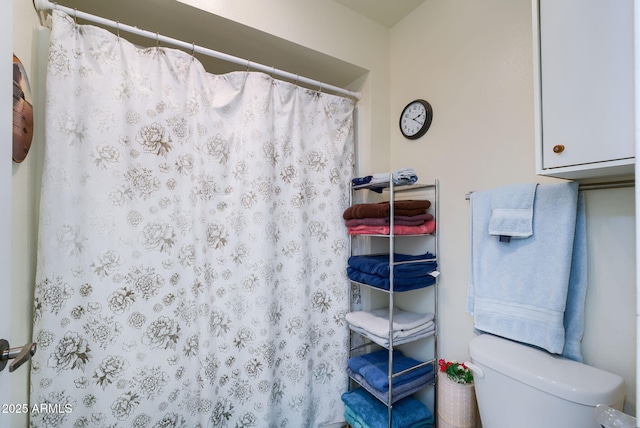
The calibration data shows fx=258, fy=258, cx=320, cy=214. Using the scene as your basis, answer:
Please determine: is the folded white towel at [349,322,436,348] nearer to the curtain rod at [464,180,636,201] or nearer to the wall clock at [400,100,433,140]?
the curtain rod at [464,180,636,201]

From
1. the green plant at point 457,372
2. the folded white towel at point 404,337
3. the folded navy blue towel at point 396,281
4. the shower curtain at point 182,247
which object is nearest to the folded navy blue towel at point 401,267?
the folded navy blue towel at point 396,281

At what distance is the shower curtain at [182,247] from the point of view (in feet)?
3.30

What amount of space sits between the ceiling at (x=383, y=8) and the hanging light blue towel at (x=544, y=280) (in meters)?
1.28

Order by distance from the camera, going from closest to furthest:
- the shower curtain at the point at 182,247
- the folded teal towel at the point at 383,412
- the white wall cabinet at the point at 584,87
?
the white wall cabinet at the point at 584,87, the shower curtain at the point at 182,247, the folded teal towel at the point at 383,412

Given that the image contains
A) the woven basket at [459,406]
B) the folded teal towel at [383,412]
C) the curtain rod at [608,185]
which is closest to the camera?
the curtain rod at [608,185]

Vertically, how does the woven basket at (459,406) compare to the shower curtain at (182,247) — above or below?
below

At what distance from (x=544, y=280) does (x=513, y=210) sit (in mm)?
282

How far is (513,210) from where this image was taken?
1.05 meters

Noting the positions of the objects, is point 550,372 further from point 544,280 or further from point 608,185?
point 608,185

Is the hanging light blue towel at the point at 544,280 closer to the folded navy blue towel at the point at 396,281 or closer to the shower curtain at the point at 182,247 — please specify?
the folded navy blue towel at the point at 396,281

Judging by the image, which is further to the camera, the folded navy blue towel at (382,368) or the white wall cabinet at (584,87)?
the folded navy blue towel at (382,368)

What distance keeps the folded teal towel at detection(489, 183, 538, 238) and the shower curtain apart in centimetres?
80

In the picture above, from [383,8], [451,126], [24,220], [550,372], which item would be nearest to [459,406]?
[550,372]

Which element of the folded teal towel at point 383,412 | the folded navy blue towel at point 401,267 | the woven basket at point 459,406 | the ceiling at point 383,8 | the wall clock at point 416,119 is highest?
the ceiling at point 383,8
